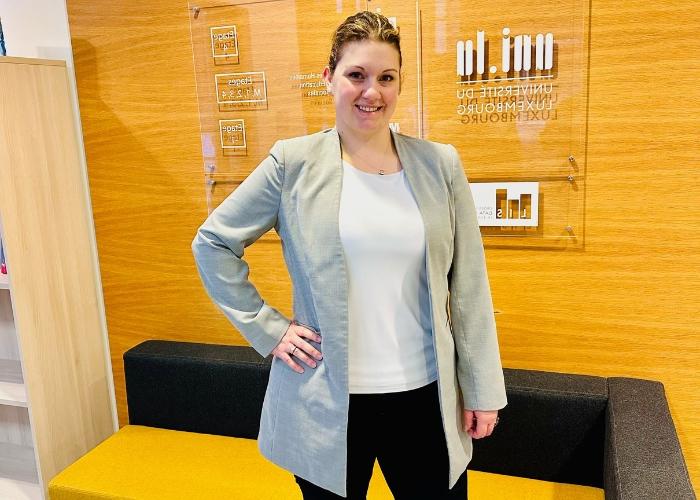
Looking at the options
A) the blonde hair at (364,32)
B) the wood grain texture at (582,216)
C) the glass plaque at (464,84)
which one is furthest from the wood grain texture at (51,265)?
the blonde hair at (364,32)

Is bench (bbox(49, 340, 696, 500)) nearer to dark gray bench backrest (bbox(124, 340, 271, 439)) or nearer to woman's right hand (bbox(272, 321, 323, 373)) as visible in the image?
dark gray bench backrest (bbox(124, 340, 271, 439))

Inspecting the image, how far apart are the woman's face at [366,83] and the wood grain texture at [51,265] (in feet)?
5.09

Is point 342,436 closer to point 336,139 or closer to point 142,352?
point 336,139

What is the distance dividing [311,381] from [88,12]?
1.91 meters

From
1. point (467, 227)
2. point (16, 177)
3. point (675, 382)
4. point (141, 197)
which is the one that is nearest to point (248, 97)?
point (141, 197)

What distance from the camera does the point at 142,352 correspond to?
2.52 metres

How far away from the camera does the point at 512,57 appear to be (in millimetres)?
2002

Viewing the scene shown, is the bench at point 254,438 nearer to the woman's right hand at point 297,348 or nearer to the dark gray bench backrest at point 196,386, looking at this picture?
the dark gray bench backrest at point 196,386

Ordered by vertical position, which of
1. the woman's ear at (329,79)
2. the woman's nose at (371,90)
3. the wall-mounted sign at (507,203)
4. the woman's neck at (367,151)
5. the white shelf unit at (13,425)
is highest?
the woman's ear at (329,79)

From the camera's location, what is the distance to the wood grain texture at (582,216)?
190cm

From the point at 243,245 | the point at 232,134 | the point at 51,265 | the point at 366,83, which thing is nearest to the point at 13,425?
the point at 51,265

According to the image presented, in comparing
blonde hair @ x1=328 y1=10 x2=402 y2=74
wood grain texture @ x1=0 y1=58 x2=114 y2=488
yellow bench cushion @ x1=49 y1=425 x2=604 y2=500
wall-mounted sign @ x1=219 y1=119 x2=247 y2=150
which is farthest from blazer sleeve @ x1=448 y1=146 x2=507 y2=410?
wood grain texture @ x1=0 y1=58 x2=114 y2=488

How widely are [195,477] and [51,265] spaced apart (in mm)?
1021

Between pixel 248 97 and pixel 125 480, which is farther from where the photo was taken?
pixel 248 97
